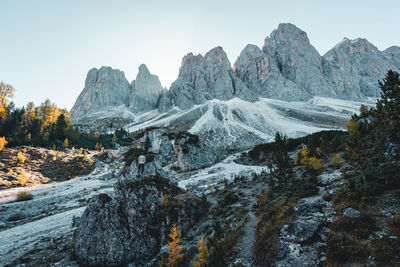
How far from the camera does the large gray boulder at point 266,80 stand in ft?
567

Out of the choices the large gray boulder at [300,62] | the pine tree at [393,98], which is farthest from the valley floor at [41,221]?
the large gray boulder at [300,62]

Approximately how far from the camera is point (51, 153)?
5412cm

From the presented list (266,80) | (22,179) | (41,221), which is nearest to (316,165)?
(41,221)

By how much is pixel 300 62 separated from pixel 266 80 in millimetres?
42229

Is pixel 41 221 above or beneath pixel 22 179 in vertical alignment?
beneath

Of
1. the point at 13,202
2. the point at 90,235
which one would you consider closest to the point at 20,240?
the point at 90,235

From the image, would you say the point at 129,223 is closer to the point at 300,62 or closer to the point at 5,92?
the point at 5,92

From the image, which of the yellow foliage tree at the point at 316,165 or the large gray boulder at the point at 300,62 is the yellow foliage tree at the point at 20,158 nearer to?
the yellow foliage tree at the point at 316,165

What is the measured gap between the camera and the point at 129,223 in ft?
50.6

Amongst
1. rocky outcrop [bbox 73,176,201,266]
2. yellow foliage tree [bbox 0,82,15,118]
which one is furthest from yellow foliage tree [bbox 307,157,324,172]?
yellow foliage tree [bbox 0,82,15,118]

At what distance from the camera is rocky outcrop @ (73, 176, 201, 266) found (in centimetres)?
1382

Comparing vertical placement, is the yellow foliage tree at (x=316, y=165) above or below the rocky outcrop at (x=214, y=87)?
below

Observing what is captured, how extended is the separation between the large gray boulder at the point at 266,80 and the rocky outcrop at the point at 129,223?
177 meters

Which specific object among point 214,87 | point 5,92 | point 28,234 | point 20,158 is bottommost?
point 28,234
